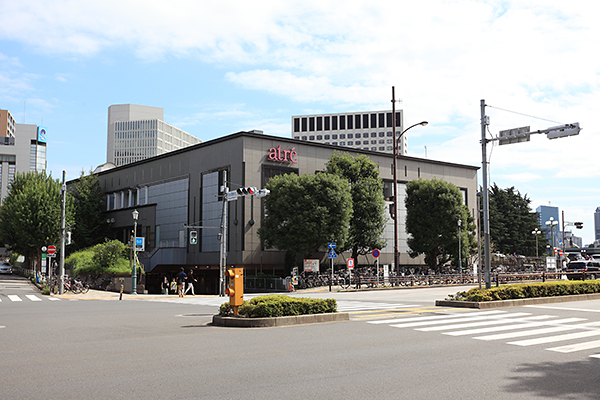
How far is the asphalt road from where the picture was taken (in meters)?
7.28

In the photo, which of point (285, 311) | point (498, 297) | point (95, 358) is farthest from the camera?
point (498, 297)

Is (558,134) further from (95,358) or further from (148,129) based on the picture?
(148,129)

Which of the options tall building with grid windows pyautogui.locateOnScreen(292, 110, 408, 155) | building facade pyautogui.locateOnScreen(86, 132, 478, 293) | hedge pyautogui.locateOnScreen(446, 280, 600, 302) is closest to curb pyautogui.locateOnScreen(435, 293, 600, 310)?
hedge pyautogui.locateOnScreen(446, 280, 600, 302)

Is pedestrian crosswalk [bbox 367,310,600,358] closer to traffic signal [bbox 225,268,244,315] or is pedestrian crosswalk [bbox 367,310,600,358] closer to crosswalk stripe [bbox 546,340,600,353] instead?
crosswalk stripe [bbox 546,340,600,353]

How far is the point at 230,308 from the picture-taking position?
51.9 ft

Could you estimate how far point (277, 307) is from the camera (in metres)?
15.4

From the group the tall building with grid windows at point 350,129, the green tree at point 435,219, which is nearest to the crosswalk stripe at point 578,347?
the green tree at point 435,219

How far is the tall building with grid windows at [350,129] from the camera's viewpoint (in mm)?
163625

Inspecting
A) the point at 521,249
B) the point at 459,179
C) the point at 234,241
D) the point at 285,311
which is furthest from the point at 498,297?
the point at 521,249

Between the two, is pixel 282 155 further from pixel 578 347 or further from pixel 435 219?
pixel 578 347

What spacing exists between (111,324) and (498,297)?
14.8 metres

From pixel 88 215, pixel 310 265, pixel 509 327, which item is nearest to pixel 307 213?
pixel 310 265

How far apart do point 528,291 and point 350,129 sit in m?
145

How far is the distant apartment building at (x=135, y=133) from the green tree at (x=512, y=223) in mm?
110089
